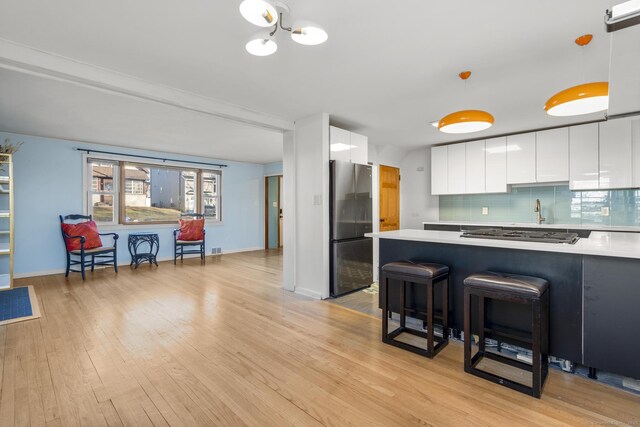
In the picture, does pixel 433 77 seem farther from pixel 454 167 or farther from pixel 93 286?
pixel 93 286

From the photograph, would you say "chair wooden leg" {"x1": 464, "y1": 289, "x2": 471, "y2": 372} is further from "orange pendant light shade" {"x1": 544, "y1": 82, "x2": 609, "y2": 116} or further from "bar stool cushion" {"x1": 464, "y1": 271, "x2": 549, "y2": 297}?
"orange pendant light shade" {"x1": 544, "y1": 82, "x2": 609, "y2": 116}

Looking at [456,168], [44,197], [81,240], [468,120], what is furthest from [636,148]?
[44,197]

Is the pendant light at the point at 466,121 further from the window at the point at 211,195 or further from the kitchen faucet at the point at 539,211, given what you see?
the window at the point at 211,195

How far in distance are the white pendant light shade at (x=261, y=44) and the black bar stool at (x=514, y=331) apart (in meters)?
2.09

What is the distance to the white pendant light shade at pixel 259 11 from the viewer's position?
163cm

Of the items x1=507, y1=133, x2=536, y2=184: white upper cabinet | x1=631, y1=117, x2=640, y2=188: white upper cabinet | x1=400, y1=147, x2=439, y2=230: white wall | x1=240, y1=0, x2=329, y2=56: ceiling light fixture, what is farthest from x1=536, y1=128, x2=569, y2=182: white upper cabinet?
x1=240, y1=0, x2=329, y2=56: ceiling light fixture

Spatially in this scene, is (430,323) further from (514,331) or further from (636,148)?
(636,148)

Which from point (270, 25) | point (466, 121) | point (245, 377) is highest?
point (270, 25)

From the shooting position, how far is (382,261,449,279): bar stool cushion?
2.33 meters

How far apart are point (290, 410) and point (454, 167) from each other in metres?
4.92

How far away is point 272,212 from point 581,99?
7318mm

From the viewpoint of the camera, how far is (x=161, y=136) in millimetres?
5051

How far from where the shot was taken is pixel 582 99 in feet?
6.16

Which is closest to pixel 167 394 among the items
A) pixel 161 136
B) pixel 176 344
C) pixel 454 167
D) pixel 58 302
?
pixel 176 344
